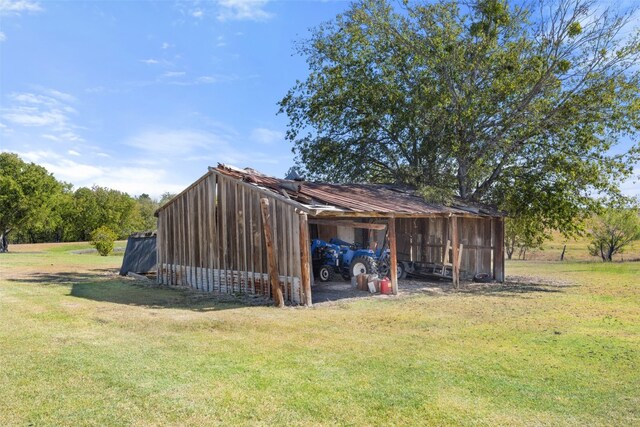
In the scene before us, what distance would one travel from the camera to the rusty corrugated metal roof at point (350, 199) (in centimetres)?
1242

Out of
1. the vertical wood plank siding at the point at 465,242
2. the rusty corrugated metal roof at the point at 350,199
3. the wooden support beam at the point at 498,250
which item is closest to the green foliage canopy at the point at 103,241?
the rusty corrugated metal roof at the point at 350,199

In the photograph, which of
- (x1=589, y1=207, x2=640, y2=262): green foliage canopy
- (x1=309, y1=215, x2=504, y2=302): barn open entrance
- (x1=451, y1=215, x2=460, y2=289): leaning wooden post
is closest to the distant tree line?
(x1=309, y1=215, x2=504, y2=302): barn open entrance

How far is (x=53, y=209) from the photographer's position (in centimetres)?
4981

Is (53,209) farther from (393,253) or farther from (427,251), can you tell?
(393,253)

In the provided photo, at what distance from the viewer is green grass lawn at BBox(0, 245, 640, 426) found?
4.59m

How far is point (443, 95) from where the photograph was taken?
1816 cm

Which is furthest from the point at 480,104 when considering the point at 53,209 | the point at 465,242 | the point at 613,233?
the point at 53,209

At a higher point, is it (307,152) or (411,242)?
(307,152)

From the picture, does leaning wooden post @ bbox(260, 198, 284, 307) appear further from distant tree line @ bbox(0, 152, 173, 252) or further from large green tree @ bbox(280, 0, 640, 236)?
distant tree line @ bbox(0, 152, 173, 252)

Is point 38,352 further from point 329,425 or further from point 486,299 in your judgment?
point 486,299

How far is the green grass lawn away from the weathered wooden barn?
5.90 ft

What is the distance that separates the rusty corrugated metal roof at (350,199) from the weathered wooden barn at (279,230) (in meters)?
0.03

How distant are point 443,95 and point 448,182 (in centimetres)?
356

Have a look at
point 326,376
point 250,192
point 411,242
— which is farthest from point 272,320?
point 411,242
